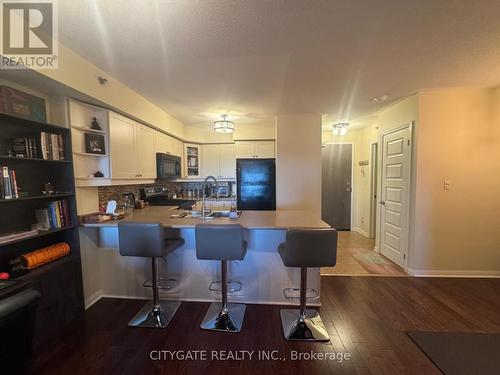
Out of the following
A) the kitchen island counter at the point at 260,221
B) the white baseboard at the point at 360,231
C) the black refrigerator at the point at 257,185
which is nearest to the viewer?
the kitchen island counter at the point at 260,221

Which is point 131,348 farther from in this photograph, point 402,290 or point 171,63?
point 402,290

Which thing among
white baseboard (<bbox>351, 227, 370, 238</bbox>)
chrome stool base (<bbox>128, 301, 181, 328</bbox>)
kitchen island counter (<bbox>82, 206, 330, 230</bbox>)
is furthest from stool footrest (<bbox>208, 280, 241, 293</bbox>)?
white baseboard (<bbox>351, 227, 370, 238</bbox>)

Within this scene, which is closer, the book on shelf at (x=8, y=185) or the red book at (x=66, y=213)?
the book on shelf at (x=8, y=185)

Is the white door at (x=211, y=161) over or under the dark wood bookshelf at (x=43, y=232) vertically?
over

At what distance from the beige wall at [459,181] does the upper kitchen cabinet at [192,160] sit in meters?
3.93

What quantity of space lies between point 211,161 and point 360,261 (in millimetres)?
3424

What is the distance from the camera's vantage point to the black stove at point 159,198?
3.90 m

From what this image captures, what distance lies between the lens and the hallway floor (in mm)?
3342

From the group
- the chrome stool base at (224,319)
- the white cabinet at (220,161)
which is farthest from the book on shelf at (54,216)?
the white cabinet at (220,161)

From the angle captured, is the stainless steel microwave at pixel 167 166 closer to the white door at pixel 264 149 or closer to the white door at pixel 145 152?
the white door at pixel 145 152

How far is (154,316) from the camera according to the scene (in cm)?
225

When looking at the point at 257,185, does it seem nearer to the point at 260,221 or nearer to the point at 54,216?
the point at 260,221

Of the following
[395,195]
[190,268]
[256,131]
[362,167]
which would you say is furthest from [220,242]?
[362,167]

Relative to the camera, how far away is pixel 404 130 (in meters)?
3.32
